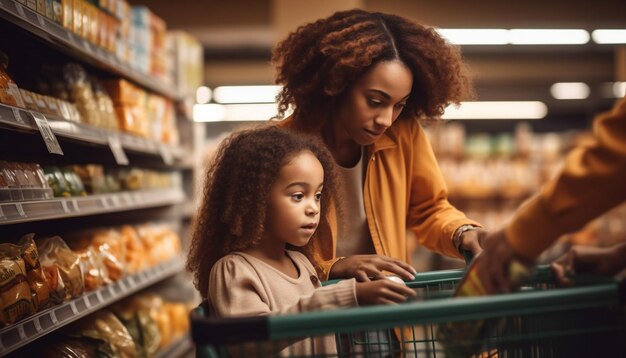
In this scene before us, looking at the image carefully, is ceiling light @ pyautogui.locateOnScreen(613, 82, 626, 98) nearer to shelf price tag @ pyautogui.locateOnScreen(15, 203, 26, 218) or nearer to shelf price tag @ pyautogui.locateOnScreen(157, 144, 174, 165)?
shelf price tag @ pyautogui.locateOnScreen(157, 144, 174, 165)

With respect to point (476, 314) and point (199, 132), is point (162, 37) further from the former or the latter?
point (476, 314)

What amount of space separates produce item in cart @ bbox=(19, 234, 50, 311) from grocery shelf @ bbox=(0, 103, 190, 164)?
415 mm

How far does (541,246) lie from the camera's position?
1.22 meters

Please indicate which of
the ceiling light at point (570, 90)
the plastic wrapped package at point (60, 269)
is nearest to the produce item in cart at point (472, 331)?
the plastic wrapped package at point (60, 269)

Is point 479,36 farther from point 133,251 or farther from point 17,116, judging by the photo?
point 17,116

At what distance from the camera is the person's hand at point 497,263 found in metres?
1.25

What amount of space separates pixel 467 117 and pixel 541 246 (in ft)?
31.0

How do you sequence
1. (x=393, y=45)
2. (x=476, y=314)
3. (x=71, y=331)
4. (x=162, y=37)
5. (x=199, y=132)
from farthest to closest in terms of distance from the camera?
(x=199, y=132)
(x=162, y=37)
(x=71, y=331)
(x=393, y=45)
(x=476, y=314)

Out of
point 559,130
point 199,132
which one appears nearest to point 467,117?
point 559,130

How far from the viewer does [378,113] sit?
191 centimetres

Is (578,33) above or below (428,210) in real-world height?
above

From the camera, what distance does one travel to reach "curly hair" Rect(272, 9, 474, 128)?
195 cm

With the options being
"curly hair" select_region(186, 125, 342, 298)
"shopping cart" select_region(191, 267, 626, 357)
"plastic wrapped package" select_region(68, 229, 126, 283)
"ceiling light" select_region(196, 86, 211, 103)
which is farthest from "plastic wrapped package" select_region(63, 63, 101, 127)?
"ceiling light" select_region(196, 86, 211, 103)

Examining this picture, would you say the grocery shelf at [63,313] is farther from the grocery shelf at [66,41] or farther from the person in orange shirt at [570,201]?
the person in orange shirt at [570,201]
